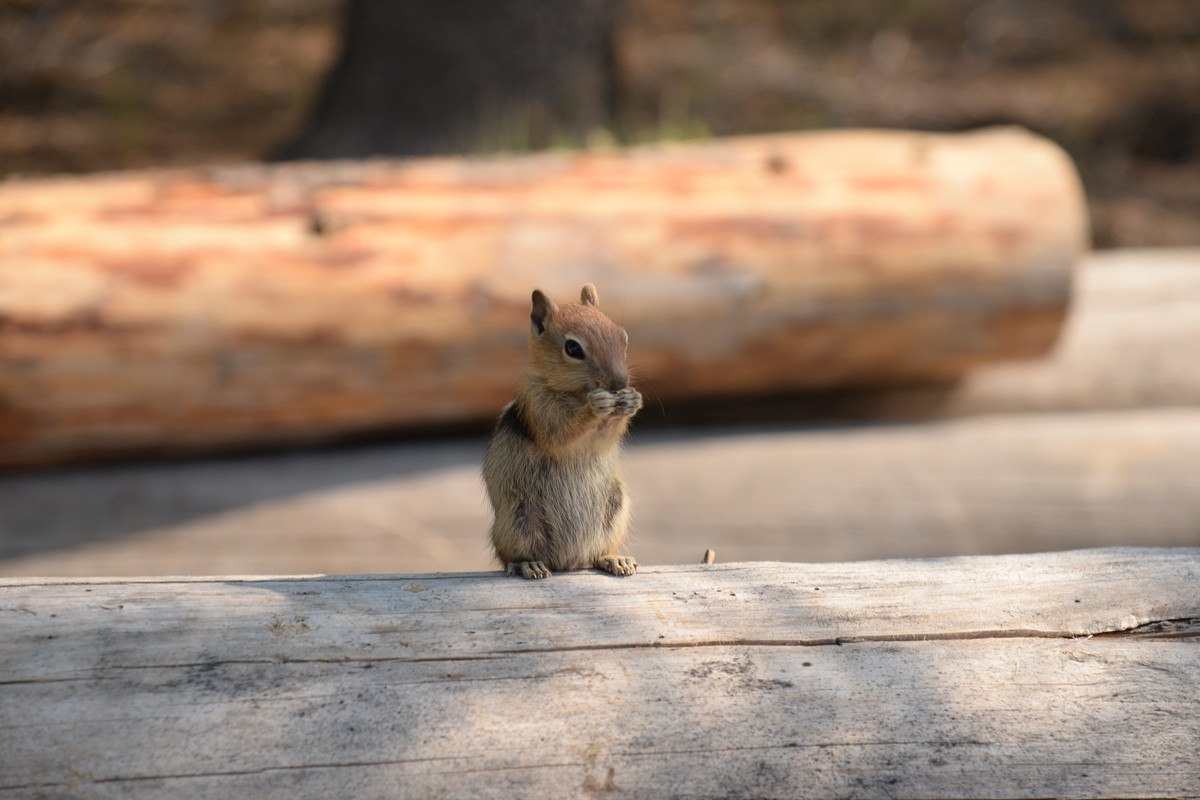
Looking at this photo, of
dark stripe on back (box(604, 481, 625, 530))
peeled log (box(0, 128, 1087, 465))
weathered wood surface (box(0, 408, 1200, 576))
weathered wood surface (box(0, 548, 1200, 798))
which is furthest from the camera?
weathered wood surface (box(0, 408, 1200, 576))

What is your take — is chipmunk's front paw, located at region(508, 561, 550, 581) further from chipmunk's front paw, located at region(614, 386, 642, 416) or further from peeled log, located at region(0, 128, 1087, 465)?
peeled log, located at region(0, 128, 1087, 465)

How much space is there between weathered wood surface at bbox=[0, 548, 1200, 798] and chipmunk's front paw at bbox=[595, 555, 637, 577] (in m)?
0.07

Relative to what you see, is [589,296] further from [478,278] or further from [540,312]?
[478,278]

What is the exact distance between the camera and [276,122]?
28.2 feet

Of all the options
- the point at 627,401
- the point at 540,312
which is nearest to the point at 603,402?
the point at 627,401

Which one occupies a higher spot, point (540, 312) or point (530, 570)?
point (540, 312)

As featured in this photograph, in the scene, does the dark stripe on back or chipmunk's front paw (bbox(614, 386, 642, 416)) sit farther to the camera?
the dark stripe on back

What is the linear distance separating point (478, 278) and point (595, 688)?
2604mm

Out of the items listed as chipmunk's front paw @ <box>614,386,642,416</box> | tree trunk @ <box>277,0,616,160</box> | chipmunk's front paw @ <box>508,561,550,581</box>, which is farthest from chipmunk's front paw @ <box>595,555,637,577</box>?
tree trunk @ <box>277,0,616,160</box>

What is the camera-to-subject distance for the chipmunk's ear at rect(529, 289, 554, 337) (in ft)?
7.61

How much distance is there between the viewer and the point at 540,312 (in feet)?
7.73

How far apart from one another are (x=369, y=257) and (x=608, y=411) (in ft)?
7.66

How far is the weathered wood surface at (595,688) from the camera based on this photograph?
5.82 ft

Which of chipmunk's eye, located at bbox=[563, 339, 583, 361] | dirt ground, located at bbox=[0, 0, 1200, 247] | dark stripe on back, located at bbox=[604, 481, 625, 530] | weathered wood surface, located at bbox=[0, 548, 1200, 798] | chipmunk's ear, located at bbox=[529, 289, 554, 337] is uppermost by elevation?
dirt ground, located at bbox=[0, 0, 1200, 247]
